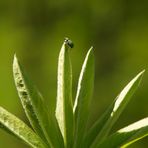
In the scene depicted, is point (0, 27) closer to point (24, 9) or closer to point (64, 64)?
point (24, 9)

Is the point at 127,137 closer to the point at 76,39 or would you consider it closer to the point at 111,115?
the point at 111,115

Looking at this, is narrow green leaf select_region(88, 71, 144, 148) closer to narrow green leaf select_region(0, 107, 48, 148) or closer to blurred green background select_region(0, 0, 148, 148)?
narrow green leaf select_region(0, 107, 48, 148)

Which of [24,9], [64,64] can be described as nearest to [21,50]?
[24,9]

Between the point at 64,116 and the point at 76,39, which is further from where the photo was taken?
the point at 76,39

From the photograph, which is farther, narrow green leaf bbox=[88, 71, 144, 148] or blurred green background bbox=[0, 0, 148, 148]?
blurred green background bbox=[0, 0, 148, 148]

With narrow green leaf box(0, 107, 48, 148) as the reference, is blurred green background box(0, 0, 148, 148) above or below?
below

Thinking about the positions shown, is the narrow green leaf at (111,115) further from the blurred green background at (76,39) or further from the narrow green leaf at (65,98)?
the blurred green background at (76,39)

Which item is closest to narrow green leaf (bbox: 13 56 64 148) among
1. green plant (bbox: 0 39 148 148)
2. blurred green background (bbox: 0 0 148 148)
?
green plant (bbox: 0 39 148 148)

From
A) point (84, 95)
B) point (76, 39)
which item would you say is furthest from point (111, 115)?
point (76, 39)
